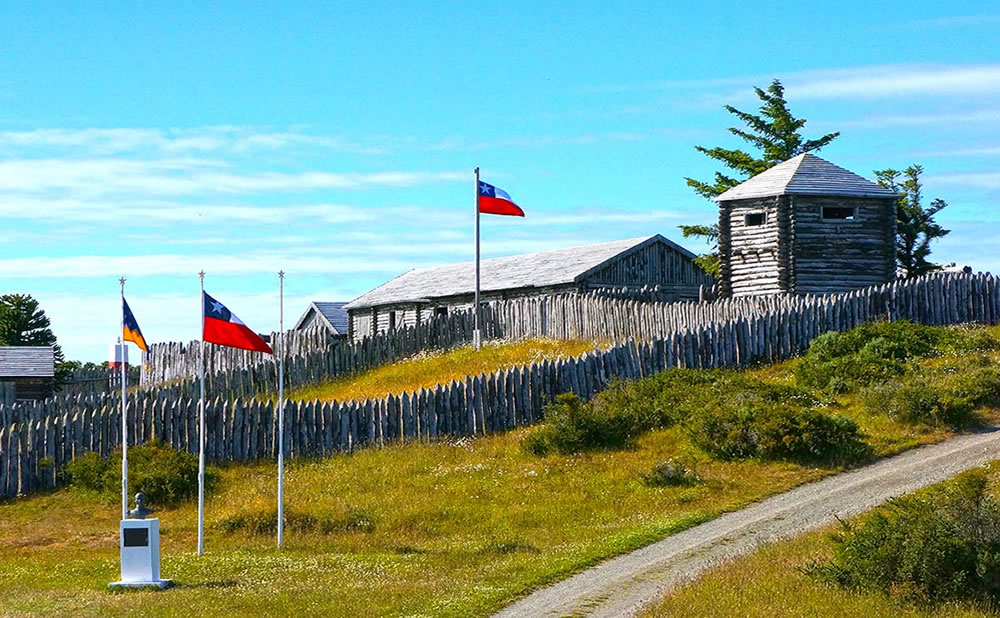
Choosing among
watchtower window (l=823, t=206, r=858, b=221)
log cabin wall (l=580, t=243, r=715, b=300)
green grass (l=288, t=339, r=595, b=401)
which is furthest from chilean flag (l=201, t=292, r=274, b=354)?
log cabin wall (l=580, t=243, r=715, b=300)

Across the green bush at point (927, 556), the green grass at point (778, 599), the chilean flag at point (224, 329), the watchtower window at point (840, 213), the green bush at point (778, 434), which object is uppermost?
the watchtower window at point (840, 213)

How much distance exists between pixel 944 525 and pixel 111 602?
10.5 m

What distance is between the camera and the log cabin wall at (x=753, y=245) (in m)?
40.0

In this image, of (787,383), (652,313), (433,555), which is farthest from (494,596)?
(652,313)

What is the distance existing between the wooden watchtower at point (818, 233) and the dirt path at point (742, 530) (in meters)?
16.3

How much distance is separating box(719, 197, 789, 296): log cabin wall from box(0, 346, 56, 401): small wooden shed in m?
24.5

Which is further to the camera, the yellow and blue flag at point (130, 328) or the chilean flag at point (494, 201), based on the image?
the chilean flag at point (494, 201)

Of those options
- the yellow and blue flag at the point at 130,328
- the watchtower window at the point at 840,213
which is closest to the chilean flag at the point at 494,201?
the watchtower window at the point at 840,213

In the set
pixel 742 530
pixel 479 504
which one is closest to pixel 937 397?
pixel 742 530

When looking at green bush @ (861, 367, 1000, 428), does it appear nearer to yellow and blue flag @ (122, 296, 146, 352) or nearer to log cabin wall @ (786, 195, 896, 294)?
log cabin wall @ (786, 195, 896, 294)

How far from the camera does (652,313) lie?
1479 inches

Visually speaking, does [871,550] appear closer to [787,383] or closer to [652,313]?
[787,383]

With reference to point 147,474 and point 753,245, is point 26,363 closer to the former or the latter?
point 147,474

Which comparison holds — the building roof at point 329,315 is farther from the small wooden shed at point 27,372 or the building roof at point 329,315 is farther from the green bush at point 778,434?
the green bush at point 778,434
